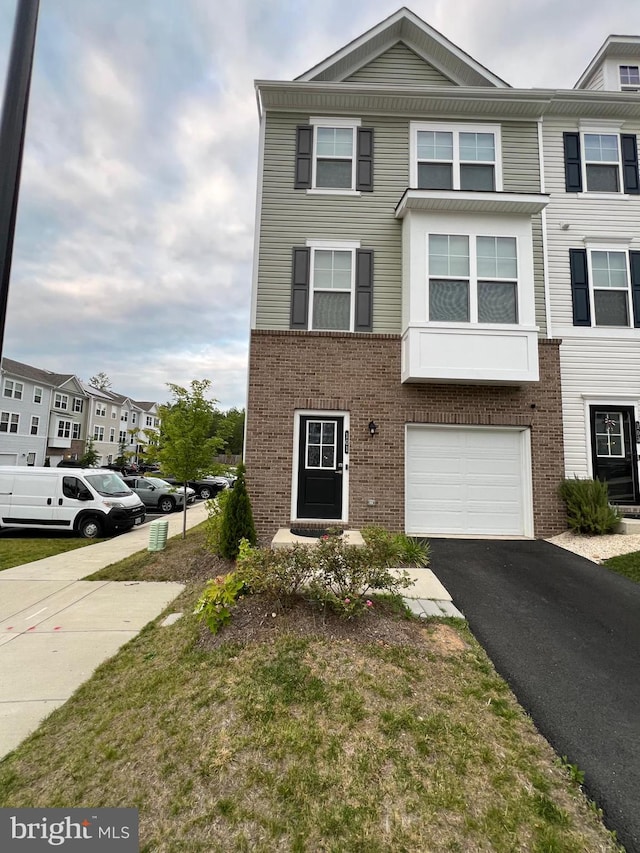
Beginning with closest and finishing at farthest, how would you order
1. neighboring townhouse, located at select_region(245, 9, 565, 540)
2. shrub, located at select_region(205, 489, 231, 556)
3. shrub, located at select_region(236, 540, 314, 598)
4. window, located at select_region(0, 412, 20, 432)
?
shrub, located at select_region(236, 540, 314, 598) → shrub, located at select_region(205, 489, 231, 556) → neighboring townhouse, located at select_region(245, 9, 565, 540) → window, located at select_region(0, 412, 20, 432)

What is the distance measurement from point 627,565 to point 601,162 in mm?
8595

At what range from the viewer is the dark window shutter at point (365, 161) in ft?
27.1

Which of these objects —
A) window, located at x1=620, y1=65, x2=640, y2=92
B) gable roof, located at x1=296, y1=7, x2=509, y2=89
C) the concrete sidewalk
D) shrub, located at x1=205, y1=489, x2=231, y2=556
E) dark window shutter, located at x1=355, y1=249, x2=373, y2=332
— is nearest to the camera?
the concrete sidewalk

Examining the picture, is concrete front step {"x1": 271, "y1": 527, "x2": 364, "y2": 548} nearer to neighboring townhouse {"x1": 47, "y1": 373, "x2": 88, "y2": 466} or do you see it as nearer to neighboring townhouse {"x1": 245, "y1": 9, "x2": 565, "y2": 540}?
neighboring townhouse {"x1": 245, "y1": 9, "x2": 565, "y2": 540}

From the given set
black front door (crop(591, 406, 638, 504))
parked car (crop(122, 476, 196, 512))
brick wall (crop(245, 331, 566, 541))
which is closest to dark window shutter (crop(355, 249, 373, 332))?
brick wall (crop(245, 331, 566, 541))

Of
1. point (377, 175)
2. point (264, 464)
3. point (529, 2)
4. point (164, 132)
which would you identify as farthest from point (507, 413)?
point (164, 132)

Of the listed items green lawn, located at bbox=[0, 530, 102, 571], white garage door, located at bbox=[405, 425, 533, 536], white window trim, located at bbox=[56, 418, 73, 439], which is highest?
white window trim, located at bbox=[56, 418, 73, 439]

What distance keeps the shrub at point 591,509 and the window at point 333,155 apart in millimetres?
7447

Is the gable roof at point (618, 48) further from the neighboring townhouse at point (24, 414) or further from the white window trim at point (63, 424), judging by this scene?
the white window trim at point (63, 424)

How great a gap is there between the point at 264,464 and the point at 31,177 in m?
5.27

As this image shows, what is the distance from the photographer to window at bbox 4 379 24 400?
30.3 metres

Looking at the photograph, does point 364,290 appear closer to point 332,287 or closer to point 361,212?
point 332,287

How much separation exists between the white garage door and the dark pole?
667 centimetres

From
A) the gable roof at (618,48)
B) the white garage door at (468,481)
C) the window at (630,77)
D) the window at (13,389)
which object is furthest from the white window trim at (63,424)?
the window at (630,77)
